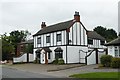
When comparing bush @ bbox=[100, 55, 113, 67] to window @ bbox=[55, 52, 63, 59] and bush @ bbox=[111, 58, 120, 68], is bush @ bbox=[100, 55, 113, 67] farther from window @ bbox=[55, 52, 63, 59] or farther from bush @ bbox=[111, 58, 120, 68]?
window @ bbox=[55, 52, 63, 59]

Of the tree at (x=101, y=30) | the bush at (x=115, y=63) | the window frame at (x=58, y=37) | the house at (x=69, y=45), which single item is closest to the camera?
the bush at (x=115, y=63)

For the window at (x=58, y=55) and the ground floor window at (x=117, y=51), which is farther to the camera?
the window at (x=58, y=55)

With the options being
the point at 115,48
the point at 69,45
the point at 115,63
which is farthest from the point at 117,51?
the point at 69,45

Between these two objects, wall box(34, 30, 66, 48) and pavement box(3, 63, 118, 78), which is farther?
wall box(34, 30, 66, 48)

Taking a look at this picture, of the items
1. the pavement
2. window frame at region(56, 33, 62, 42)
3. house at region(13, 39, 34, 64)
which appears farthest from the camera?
house at region(13, 39, 34, 64)

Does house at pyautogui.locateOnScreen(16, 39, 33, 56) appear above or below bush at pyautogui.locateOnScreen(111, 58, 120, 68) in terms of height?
above

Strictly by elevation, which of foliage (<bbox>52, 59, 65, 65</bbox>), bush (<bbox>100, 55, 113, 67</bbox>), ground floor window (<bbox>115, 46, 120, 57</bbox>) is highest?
ground floor window (<bbox>115, 46, 120, 57</bbox>)

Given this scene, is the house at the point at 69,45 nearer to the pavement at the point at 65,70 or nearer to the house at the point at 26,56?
the house at the point at 26,56

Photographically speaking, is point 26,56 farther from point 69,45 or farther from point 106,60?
point 106,60

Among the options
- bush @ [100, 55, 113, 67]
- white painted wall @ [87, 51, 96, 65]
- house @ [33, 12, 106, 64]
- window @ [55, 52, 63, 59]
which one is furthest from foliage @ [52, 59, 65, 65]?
bush @ [100, 55, 113, 67]

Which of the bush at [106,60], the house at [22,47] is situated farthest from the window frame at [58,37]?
the house at [22,47]

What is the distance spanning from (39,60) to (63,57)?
753 cm

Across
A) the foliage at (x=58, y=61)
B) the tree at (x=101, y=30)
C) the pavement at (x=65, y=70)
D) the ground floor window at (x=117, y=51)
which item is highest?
the tree at (x=101, y=30)

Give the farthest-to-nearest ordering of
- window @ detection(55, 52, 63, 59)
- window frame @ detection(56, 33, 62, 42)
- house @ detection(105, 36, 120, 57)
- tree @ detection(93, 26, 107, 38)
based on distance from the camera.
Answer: tree @ detection(93, 26, 107, 38) → window frame @ detection(56, 33, 62, 42) → window @ detection(55, 52, 63, 59) → house @ detection(105, 36, 120, 57)
